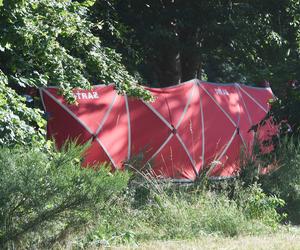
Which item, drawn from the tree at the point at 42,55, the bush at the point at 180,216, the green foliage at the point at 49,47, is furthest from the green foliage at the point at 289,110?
the green foliage at the point at 49,47

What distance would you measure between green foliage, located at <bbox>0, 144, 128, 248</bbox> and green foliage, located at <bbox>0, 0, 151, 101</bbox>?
2.00 m

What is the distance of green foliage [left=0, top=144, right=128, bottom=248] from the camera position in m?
6.43

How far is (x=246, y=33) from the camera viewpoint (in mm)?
17172

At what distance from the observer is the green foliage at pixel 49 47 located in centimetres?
824

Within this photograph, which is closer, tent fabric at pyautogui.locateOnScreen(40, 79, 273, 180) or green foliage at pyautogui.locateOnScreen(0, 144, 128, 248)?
green foliage at pyautogui.locateOnScreen(0, 144, 128, 248)

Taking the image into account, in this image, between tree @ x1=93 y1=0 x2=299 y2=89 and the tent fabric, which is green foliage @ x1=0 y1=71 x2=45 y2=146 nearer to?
the tent fabric

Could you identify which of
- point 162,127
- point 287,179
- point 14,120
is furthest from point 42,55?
point 162,127

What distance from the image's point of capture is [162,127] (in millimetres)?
14289

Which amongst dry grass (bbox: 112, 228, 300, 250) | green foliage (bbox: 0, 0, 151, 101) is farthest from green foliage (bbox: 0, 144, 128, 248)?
green foliage (bbox: 0, 0, 151, 101)

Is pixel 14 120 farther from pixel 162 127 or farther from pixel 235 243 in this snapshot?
pixel 162 127

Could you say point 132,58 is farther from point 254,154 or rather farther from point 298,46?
point 298,46

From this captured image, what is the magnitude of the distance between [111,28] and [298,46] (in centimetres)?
733

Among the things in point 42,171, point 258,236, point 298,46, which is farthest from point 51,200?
point 298,46

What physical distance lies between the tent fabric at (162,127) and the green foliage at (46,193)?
510cm
